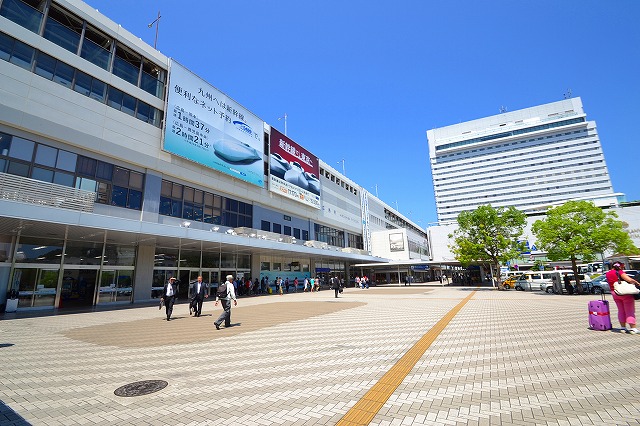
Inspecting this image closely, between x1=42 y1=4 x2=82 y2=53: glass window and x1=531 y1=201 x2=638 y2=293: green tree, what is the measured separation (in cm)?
3708

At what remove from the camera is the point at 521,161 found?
121m

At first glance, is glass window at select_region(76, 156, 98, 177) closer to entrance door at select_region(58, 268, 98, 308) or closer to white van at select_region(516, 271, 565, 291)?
entrance door at select_region(58, 268, 98, 308)

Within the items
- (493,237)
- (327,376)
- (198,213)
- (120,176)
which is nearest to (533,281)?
(493,237)

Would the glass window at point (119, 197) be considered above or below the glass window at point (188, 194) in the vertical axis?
below

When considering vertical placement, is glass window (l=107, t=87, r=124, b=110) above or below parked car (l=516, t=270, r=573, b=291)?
above

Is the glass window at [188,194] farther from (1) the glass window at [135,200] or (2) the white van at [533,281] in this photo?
(2) the white van at [533,281]

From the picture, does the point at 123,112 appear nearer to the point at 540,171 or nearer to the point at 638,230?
the point at 638,230

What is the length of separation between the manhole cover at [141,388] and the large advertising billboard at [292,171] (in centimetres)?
2654

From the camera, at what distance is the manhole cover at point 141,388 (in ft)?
15.0

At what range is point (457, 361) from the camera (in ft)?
19.5

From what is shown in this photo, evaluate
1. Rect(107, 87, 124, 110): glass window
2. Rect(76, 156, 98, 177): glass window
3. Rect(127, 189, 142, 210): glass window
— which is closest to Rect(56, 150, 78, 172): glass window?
Rect(76, 156, 98, 177): glass window

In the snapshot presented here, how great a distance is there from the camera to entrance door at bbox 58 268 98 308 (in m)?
16.6

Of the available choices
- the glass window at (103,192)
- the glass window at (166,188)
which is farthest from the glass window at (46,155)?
the glass window at (166,188)

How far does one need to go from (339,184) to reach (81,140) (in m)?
36.3
